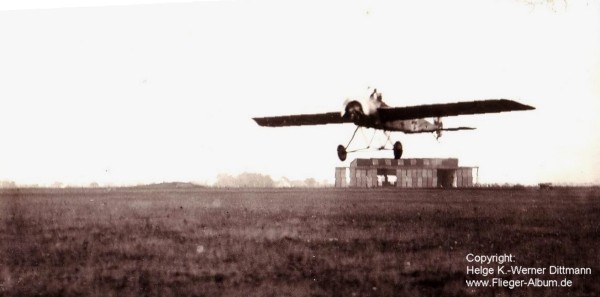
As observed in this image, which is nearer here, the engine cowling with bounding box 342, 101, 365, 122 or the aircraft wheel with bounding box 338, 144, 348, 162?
the engine cowling with bounding box 342, 101, 365, 122

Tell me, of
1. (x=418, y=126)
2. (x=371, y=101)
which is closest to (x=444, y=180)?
(x=418, y=126)

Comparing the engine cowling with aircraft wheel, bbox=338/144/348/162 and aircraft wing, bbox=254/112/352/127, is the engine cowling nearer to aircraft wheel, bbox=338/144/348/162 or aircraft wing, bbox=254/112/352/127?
aircraft wheel, bbox=338/144/348/162

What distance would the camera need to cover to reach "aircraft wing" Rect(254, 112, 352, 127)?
22516 mm

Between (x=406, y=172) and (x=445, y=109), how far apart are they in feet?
187

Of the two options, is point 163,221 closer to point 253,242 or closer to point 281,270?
point 253,242

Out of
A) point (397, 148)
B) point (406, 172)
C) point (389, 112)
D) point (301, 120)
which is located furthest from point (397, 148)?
point (406, 172)

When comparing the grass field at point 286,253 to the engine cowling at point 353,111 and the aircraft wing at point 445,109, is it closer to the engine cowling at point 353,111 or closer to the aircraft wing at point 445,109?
the engine cowling at point 353,111

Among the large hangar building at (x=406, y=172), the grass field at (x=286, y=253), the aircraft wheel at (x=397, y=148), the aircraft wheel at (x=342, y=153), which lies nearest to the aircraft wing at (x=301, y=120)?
the aircraft wheel at (x=342, y=153)

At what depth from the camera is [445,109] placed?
64.8 feet

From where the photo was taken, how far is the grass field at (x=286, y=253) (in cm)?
1173

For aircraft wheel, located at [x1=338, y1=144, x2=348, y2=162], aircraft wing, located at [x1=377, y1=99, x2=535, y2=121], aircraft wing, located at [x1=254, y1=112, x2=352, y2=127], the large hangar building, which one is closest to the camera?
aircraft wing, located at [x1=377, y1=99, x2=535, y2=121]

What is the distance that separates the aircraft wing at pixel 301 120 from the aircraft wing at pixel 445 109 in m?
2.46

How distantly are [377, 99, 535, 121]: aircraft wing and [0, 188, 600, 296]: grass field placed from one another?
12.3 ft

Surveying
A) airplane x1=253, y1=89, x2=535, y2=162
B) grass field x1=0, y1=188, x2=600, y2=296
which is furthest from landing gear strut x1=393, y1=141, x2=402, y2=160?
grass field x1=0, y1=188, x2=600, y2=296
